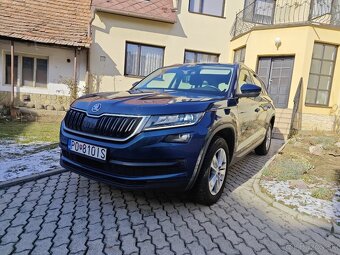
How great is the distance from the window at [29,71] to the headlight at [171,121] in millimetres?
10552

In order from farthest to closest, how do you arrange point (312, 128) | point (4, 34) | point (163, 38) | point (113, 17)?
1. point (163, 38)
2. point (113, 17)
3. point (312, 128)
4. point (4, 34)

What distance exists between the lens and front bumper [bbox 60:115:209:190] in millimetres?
2564

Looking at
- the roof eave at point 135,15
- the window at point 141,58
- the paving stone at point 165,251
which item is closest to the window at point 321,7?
Result: the roof eave at point 135,15

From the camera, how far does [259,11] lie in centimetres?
1317

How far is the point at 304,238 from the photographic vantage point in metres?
2.79

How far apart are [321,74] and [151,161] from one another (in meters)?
10.6

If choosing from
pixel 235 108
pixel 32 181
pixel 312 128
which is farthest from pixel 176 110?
pixel 312 128

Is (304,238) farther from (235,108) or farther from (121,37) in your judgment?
(121,37)

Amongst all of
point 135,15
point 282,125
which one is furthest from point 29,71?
point 282,125

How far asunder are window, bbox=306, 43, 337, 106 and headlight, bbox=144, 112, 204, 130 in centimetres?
975

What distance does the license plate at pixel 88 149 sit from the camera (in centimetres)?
270

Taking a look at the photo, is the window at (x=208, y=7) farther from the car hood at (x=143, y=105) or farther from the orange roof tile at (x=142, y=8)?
the car hood at (x=143, y=105)

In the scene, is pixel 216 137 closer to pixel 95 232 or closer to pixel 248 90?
pixel 248 90

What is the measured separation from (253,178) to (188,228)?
219cm
